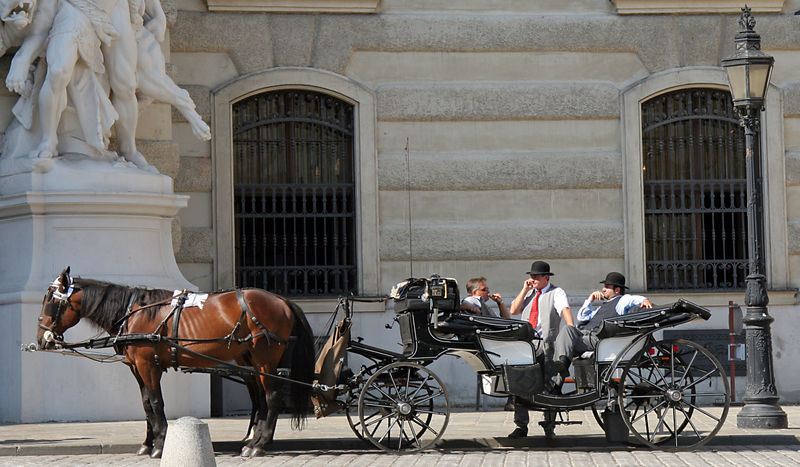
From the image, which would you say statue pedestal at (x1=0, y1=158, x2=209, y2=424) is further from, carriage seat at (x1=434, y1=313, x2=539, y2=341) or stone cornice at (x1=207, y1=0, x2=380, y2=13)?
carriage seat at (x1=434, y1=313, x2=539, y2=341)

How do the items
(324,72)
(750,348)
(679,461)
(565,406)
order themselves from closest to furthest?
(679,461)
(565,406)
(750,348)
(324,72)

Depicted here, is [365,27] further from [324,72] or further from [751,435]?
[751,435]

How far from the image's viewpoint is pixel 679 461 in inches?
412

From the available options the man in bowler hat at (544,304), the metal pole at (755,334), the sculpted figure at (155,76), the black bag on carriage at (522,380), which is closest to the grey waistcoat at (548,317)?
the man in bowler hat at (544,304)

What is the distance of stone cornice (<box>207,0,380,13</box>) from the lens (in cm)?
1606

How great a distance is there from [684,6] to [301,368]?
25.4 feet

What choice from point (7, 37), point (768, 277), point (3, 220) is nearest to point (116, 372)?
point (3, 220)

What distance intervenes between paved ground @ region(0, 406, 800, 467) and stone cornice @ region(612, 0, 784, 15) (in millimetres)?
5595

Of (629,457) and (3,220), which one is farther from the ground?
(3,220)

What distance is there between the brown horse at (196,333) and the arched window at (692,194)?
6447mm

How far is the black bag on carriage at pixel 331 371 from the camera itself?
11375 millimetres

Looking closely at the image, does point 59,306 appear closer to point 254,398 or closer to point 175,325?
point 175,325

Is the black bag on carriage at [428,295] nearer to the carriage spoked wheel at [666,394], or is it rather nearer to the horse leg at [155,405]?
the carriage spoked wheel at [666,394]

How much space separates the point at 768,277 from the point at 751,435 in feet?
16.3
